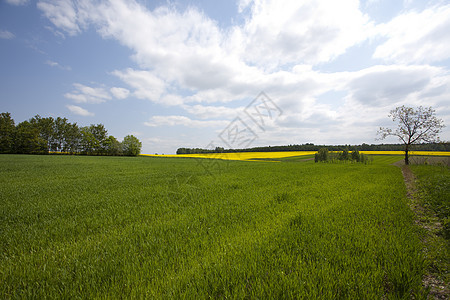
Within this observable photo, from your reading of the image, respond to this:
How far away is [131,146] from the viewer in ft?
230

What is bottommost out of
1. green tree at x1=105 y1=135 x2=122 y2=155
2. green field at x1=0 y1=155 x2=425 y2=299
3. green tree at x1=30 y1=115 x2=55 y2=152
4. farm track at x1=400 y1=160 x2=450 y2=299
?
farm track at x1=400 y1=160 x2=450 y2=299

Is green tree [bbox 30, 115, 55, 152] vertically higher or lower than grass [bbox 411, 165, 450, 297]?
higher

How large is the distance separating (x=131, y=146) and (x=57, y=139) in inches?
1544

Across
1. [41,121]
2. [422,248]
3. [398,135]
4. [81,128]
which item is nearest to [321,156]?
[398,135]

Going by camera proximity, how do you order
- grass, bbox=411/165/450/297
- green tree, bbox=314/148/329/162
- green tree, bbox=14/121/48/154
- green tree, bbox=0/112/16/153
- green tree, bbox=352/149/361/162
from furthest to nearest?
green tree, bbox=14/121/48/154 → green tree, bbox=0/112/16/153 → green tree, bbox=314/148/329/162 → green tree, bbox=352/149/361/162 → grass, bbox=411/165/450/297

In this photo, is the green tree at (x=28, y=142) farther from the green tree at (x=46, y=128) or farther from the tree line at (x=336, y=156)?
the tree line at (x=336, y=156)

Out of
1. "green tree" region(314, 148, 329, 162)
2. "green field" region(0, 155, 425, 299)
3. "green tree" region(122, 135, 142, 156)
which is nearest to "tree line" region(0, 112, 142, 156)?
"green tree" region(122, 135, 142, 156)

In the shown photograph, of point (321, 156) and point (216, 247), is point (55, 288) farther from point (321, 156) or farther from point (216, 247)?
point (321, 156)

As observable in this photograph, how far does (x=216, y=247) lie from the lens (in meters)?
2.98

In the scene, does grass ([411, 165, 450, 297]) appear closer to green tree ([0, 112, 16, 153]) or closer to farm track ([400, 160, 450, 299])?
farm track ([400, 160, 450, 299])

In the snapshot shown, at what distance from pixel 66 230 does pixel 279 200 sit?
6.20 m

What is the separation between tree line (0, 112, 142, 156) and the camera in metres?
59.9

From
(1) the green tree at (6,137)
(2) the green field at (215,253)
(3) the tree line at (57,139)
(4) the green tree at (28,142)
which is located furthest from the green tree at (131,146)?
(2) the green field at (215,253)

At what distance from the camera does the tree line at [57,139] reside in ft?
197
